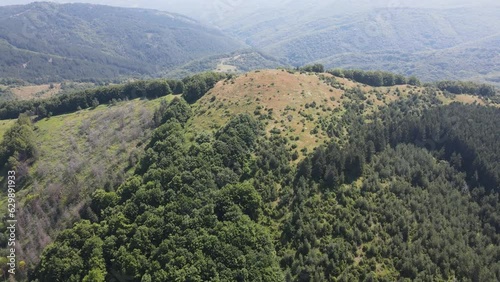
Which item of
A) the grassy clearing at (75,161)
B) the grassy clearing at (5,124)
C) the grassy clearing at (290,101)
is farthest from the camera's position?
the grassy clearing at (5,124)

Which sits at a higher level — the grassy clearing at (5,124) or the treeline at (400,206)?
the treeline at (400,206)

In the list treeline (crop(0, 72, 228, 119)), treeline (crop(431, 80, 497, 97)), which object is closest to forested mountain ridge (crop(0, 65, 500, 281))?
treeline (crop(0, 72, 228, 119))

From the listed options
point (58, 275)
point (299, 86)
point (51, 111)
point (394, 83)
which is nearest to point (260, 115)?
point (299, 86)

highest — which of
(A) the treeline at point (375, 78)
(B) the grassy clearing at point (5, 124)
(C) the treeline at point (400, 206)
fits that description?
(A) the treeline at point (375, 78)

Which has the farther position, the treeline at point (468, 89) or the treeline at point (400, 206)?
the treeline at point (468, 89)

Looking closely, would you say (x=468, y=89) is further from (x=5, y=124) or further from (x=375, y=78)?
(x=5, y=124)

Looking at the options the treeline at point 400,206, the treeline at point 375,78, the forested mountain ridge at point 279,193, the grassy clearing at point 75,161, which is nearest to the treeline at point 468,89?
the treeline at point 375,78

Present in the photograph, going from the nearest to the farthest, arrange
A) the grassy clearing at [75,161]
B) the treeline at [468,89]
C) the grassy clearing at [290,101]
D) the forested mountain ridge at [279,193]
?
1. the forested mountain ridge at [279,193]
2. the grassy clearing at [75,161]
3. the grassy clearing at [290,101]
4. the treeline at [468,89]

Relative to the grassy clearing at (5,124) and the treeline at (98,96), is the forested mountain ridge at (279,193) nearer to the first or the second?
the treeline at (98,96)

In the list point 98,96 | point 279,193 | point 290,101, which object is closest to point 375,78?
point 290,101
